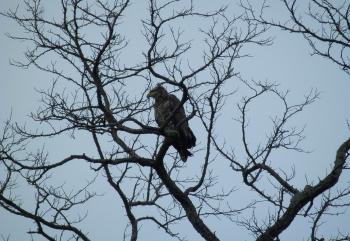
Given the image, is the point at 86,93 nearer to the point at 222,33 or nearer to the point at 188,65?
the point at 188,65

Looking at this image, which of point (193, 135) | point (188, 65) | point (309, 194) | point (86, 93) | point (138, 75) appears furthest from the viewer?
point (193, 135)

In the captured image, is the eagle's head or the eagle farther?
the eagle's head

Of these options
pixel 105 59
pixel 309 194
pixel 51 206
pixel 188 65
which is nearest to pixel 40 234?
pixel 51 206

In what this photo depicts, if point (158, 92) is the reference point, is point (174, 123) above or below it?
below

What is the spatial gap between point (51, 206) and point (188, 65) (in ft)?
7.44

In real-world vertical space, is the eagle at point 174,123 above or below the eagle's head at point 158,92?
below

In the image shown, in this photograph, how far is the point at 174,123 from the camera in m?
5.18

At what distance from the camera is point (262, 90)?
4738 millimetres

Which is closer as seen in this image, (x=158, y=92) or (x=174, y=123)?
(x=174, y=123)

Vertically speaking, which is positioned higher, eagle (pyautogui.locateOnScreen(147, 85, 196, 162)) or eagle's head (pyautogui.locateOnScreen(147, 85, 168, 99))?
eagle's head (pyautogui.locateOnScreen(147, 85, 168, 99))

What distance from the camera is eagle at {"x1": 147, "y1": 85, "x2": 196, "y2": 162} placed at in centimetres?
465

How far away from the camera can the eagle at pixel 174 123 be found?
15.3 feet

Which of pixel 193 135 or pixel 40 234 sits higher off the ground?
pixel 193 135

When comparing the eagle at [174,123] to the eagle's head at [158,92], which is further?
the eagle's head at [158,92]
